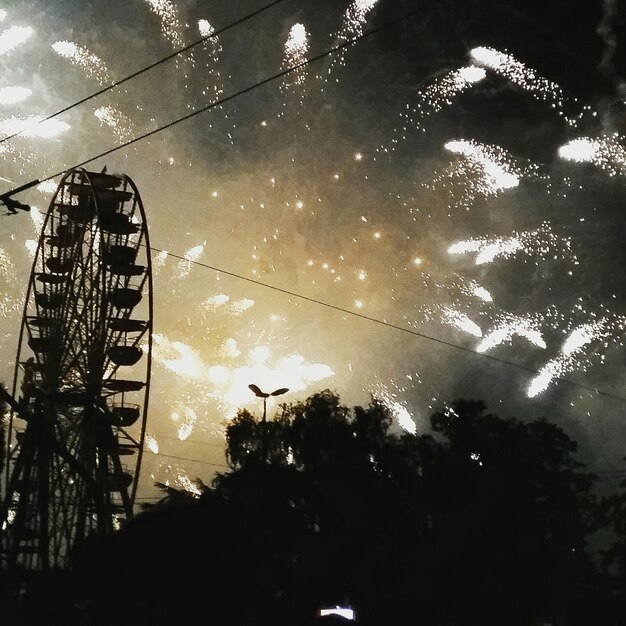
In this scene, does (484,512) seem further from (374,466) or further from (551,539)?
(374,466)

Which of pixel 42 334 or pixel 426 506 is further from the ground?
pixel 42 334

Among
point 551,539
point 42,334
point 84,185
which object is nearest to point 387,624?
point 551,539

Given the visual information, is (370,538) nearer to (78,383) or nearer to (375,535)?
(375,535)

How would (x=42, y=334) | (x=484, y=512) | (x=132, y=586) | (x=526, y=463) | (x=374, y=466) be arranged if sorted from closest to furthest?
1. (x=132, y=586)
2. (x=42, y=334)
3. (x=484, y=512)
4. (x=526, y=463)
5. (x=374, y=466)

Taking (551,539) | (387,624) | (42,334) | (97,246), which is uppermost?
(97,246)

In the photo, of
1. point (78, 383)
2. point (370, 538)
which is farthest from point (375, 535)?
point (78, 383)

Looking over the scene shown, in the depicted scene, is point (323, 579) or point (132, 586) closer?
point (132, 586)

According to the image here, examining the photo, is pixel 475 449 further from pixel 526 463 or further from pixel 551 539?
pixel 551 539

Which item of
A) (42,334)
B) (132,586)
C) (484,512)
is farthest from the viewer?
(484,512)

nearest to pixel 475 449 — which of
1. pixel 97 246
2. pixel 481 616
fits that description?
pixel 481 616
